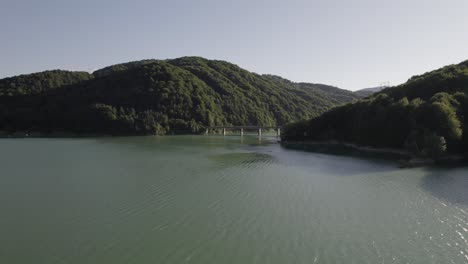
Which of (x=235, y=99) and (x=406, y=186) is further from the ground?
(x=235, y=99)

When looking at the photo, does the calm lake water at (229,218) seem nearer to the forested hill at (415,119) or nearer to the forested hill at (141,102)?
the forested hill at (415,119)

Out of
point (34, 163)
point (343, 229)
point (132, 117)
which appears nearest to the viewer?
point (343, 229)

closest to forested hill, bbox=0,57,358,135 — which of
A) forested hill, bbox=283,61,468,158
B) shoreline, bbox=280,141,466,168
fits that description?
shoreline, bbox=280,141,466,168

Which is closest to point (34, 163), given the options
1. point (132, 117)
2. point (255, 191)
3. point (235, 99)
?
point (255, 191)

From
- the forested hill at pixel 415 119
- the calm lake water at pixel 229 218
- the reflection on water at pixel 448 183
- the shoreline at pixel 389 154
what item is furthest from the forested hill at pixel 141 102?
the reflection on water at pixel 448 183

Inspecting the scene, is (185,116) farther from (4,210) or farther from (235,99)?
(4,210)

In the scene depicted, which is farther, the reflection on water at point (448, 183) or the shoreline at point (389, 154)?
the shoreline at point (389, 154)

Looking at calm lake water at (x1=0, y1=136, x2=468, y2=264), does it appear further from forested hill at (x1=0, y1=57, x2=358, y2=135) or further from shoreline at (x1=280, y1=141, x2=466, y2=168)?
forested hill at (x1=0, y1=57, x2=358, y2=135)
